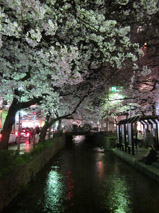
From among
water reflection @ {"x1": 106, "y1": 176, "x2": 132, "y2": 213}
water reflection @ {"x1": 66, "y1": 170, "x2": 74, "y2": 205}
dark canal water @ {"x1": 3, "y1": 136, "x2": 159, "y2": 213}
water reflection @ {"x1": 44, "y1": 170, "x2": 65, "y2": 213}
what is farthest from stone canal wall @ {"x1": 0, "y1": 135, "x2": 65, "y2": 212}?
water reflection @ {"x1": 106, "y1": 176, "x2": 132, "y2": 213}

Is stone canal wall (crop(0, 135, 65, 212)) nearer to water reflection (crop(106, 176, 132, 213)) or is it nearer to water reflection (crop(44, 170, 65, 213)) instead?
water reflection (crop(44, 170, 65, 213))

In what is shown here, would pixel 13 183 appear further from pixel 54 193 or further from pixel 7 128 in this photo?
pixel 7 128

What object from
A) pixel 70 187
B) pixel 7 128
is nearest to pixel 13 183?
pixel 70 187

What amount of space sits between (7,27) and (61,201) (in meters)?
5.93

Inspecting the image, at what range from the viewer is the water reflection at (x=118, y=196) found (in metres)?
7.36

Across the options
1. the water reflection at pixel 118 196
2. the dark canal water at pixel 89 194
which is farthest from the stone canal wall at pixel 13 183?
the water reflection at pixel 118 196

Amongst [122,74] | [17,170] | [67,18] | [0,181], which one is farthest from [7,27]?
[122,74]

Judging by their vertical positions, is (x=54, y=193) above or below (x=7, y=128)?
below

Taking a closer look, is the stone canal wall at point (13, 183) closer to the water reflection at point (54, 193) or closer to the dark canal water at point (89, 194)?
the dark canal water at point (89, 194)

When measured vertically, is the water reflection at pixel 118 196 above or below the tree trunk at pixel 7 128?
below

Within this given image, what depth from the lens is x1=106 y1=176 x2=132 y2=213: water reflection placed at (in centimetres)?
736

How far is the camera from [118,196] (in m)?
8.64

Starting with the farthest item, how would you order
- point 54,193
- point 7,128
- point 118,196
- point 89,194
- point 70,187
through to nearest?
1. point 7,128
2. point 70,187
3. point 54,193
4. point 89,194
5. point 118,196

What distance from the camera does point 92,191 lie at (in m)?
9.38
